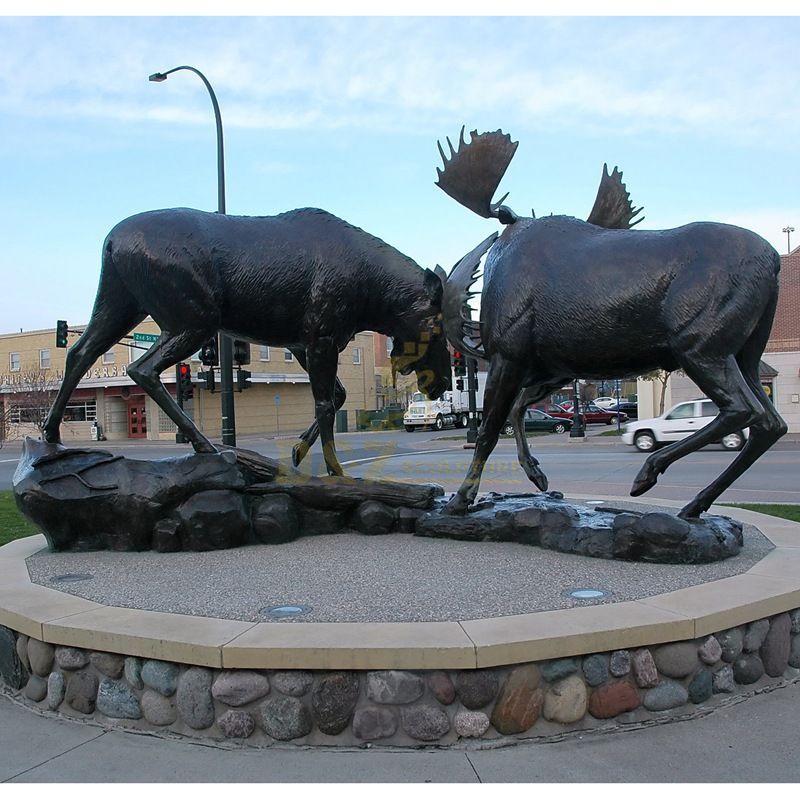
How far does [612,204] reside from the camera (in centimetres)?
598

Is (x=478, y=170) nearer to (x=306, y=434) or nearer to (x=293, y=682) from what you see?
(x=306, y=434)

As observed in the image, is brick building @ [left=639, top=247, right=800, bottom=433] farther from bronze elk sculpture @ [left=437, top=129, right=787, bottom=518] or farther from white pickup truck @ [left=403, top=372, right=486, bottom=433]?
bronze elk sculpture @ [left=437, top=129, right=787, bottom=518]

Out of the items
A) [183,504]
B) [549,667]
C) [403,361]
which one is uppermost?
[403,361]

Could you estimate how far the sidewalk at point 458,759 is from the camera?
9.52ft

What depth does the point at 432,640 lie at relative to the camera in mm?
3234

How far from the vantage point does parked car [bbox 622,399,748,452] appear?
68.9 feet

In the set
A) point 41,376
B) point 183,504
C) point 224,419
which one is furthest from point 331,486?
point 41,376

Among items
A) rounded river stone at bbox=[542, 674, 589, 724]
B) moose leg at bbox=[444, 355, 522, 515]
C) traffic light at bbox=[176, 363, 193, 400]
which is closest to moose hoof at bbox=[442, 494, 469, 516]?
moose leg at bbox=[444, 355, 522, 515]

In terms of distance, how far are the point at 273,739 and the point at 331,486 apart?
286cm

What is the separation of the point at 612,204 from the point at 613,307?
1458 mm

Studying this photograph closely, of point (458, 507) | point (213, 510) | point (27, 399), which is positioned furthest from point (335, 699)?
point (27, 399)

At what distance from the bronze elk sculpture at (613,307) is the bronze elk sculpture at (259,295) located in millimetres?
486

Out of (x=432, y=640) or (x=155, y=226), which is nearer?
(x=432, y=640)

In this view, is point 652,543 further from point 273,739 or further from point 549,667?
point 273,739
